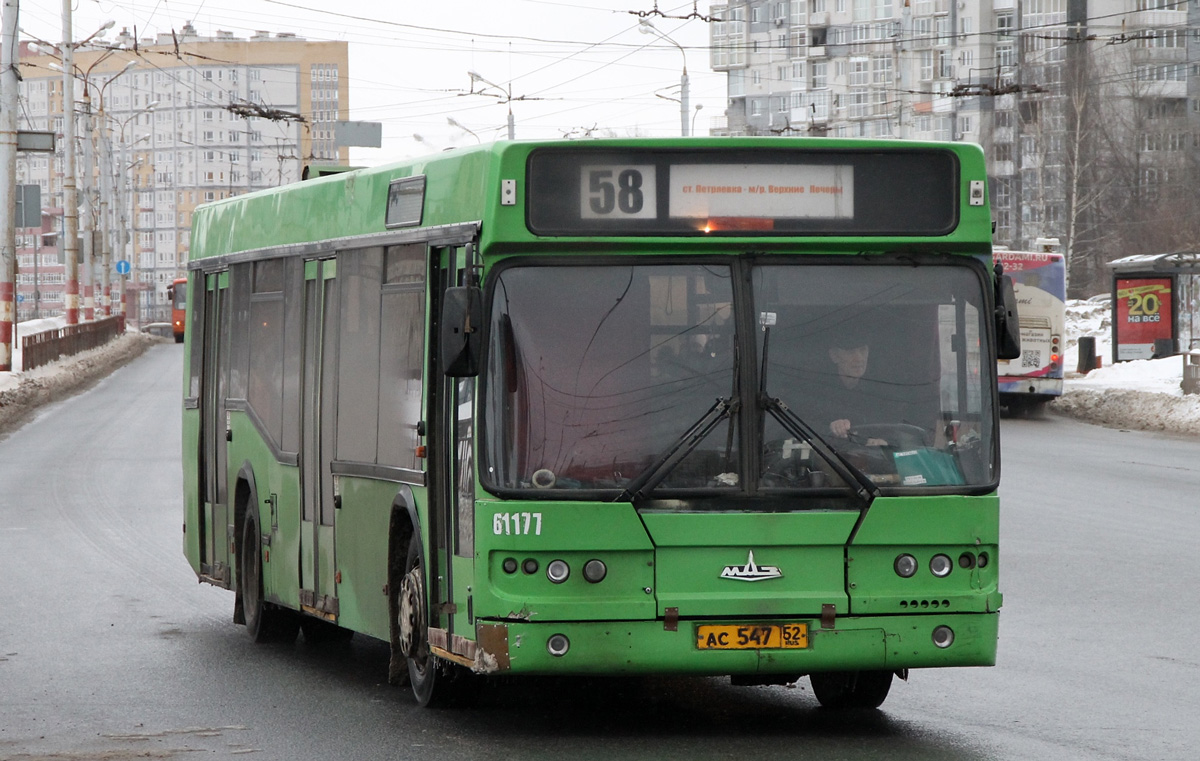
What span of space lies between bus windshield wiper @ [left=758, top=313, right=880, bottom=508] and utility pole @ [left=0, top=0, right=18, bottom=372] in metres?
30.3

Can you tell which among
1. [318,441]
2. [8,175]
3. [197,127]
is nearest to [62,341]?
[8,175]

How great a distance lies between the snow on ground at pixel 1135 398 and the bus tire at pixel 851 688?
22776mm

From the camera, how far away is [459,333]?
6949 mm

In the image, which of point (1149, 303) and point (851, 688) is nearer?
Result: point (851, 688)

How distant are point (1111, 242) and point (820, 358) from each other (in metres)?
81.5

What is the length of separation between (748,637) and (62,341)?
4342 centimetres

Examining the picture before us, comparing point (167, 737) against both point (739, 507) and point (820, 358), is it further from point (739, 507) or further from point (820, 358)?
point (820, 358)

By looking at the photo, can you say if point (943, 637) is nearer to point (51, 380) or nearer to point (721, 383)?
point (721, 383)

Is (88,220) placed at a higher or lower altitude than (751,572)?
higher

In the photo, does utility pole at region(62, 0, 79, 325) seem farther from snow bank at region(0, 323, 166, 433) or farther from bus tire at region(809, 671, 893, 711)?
bus tire at region(809, 671, 893, 711)

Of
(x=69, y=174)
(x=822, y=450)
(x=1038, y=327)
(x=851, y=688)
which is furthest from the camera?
(x=69, y=174)

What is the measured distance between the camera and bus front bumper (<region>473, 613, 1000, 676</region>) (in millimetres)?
6961

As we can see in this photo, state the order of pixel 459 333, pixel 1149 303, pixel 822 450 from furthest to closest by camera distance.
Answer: pixel 1149 303
pixel 822 450
pixel 459 333

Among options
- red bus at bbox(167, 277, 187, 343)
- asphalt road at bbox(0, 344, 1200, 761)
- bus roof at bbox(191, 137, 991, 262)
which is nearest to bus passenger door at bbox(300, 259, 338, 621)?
asphalt road at bbox(0, 344, 1200, 761)
